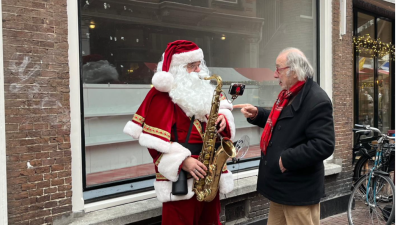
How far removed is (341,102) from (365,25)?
4079mm

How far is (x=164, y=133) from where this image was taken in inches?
114

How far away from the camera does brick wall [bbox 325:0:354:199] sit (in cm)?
614

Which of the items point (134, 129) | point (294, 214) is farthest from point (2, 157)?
point (294, 214)

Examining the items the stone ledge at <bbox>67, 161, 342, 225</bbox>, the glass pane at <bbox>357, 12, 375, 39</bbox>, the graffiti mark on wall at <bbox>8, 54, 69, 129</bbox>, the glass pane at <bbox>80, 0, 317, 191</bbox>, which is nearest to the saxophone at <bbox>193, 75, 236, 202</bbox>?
the stone ledge at <bbox>67, 161, 342, 225</bbox>

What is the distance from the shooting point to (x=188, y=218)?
302 centimetres

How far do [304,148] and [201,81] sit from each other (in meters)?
1.00

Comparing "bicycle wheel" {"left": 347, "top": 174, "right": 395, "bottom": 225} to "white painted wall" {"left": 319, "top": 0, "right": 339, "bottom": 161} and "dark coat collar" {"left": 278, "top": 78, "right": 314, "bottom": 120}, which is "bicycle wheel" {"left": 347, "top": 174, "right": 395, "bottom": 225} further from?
"dark coat collar" {"left": 278, "top": 78, "right": 314, "bottom": 120}

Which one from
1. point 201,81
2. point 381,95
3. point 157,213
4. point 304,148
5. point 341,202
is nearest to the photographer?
point 304,148

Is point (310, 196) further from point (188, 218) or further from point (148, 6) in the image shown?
point (148, 6)

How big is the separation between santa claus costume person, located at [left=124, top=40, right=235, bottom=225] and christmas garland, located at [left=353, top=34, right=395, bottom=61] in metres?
7.16

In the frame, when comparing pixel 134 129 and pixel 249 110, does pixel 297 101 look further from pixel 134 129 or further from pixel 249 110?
pixel 134 129

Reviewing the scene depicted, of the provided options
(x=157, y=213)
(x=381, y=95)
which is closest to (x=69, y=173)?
(x=157, y=213)

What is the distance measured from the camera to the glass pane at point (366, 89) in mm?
9420

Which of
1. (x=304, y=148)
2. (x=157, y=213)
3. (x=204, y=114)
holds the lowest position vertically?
(x=157, y=213)
